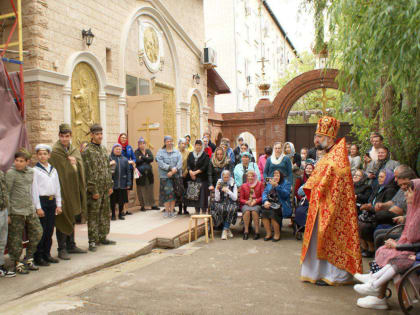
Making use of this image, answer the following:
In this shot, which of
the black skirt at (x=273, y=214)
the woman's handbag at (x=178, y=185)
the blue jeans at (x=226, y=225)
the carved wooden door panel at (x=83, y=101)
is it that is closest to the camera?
the black skirt at (x=273, y=214)

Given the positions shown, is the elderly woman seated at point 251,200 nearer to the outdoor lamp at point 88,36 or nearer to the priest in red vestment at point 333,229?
the priest in red vestment at point 333,229

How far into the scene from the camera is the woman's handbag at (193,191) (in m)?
8.62

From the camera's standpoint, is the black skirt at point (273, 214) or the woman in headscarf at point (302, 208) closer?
the woman in headscarf at point (302, 208)

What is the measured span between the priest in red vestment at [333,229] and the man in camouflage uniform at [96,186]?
3223mm

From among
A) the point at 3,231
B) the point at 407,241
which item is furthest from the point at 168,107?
the point at 407,241

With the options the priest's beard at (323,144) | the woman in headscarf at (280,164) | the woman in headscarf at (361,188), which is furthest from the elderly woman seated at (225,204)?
the priest's beard at (323,144)

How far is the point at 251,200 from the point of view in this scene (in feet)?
25.0

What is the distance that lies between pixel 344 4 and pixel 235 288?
3946mm

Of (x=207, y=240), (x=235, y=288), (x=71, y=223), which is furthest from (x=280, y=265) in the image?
(x=71, y=223)

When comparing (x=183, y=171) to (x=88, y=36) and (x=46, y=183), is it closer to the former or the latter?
(x=88, y=36)

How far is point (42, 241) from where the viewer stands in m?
5.23

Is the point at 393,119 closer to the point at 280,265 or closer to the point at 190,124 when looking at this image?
the point at 280,265

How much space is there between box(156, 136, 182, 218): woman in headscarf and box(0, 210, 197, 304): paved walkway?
0.36 metres

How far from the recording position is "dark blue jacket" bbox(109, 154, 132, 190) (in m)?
8.34
